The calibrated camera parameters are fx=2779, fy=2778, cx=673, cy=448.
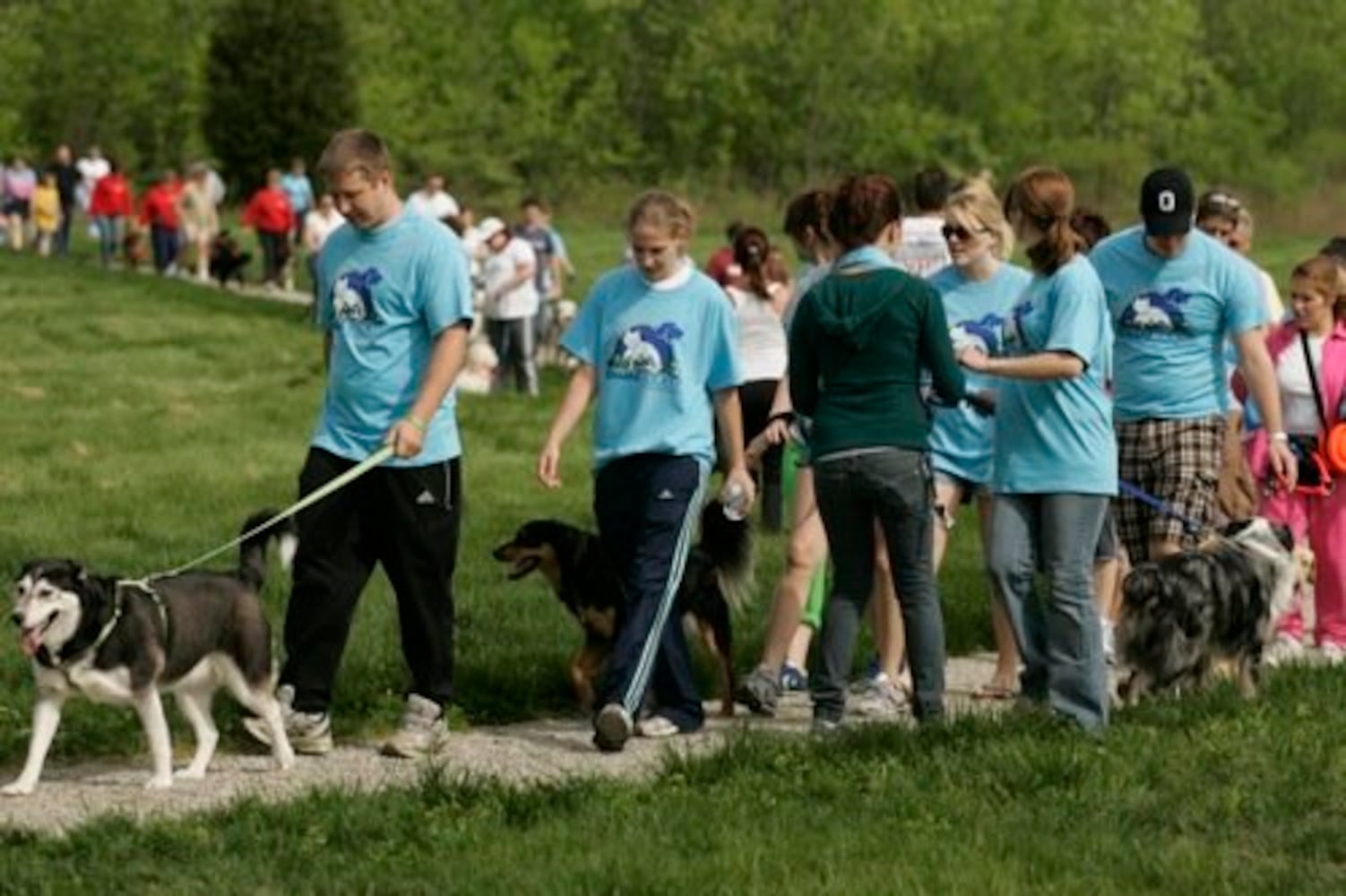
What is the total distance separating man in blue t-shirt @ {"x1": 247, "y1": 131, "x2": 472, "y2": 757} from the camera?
9.62 metres

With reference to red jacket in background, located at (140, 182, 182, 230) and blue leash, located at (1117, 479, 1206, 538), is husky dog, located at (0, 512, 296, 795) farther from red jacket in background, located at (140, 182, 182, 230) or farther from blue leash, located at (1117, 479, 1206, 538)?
red jacket in background, located at (140, 182, 182, 230)

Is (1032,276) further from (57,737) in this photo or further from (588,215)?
(588,215)

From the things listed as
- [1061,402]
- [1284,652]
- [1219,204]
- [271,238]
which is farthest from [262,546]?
[271,238]

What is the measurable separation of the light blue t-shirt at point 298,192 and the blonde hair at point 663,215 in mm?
32712

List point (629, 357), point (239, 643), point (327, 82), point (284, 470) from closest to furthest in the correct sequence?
point (239, 643) → point (629, 357) → point (284, 470) → point (327, 82)

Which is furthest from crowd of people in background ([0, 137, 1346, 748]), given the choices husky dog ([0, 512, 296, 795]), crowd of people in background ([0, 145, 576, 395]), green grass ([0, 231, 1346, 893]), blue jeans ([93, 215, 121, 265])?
blue jeans ([93, 215, 121, 265])

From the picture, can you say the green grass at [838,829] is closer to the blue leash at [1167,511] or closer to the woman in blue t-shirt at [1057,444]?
the woman in blue t-shirt at [1057,444]

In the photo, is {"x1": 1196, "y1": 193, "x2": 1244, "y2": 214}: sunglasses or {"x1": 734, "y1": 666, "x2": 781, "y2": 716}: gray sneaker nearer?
{"x1": 734, "y1": 666, "x2": 781, "y2": 716}: gray sneaker

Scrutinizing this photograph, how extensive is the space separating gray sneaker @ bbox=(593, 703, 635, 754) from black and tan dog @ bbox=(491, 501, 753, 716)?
914mm

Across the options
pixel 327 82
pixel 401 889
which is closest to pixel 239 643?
pixel 401 889

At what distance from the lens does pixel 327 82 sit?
Result: 5541cm

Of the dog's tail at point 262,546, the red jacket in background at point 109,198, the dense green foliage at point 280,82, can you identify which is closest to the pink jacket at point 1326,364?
the dog's tail at point 262,546

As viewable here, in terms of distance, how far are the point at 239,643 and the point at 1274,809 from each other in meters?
3.51

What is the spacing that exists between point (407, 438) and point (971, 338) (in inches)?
99.0
